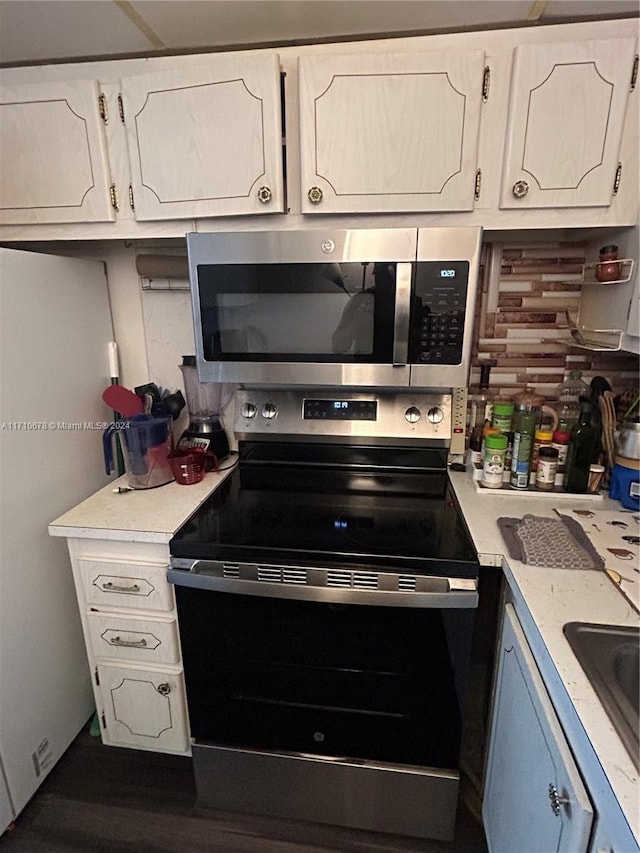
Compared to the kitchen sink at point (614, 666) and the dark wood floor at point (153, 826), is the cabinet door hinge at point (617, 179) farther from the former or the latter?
the dark wood floor at point (153, 826)

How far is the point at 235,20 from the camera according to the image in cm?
118

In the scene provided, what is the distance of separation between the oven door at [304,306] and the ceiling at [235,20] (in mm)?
517

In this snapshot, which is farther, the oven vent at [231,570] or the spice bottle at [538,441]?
the spice bottle at [538,441]

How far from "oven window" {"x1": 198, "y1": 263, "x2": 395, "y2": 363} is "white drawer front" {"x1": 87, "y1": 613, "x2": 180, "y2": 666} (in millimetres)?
794

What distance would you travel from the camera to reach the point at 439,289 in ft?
4.05

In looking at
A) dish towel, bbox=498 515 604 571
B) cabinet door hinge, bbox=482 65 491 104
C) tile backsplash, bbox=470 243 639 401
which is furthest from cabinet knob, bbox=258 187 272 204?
dish towel, bbox=498 515 604 571

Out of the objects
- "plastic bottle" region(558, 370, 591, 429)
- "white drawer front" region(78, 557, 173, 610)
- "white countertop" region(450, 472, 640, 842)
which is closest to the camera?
"white countertop" region(450, 472, 640, 842)

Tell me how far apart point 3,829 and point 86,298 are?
1.59 metres

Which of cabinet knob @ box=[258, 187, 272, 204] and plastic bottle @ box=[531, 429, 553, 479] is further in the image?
plastic bottle @ box=[531, 429, 553, 479]

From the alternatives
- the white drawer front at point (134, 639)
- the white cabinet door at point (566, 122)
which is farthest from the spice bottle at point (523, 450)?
the white drawer front at point (134, 639)

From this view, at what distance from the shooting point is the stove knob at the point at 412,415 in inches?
61.3

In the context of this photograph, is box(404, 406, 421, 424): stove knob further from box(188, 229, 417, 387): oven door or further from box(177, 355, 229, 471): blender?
box(177, 355, 229, 471): blender

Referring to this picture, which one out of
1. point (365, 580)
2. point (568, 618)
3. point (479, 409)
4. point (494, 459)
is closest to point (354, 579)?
point (365, 580)

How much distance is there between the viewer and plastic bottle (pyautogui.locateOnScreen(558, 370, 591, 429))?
150cm
